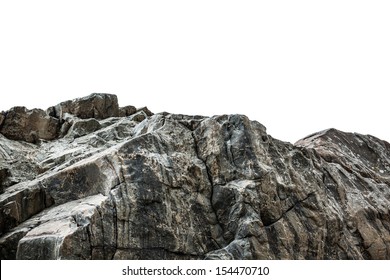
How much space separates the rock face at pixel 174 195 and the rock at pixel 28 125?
5 centimetres

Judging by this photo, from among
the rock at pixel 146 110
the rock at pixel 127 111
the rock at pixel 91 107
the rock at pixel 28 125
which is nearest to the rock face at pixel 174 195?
the rock at pixel 28 125

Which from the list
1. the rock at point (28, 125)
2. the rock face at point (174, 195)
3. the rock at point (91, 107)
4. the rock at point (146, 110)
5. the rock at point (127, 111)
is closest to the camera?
the rock face at point (174, 195)

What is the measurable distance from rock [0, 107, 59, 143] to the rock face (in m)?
0.05

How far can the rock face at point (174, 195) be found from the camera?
20812mm

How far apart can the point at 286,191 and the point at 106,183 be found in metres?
8.30

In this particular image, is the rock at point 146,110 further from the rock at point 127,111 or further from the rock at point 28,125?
the rock at point 28,125

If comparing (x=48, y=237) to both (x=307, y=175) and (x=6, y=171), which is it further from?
(x=307, y=175)

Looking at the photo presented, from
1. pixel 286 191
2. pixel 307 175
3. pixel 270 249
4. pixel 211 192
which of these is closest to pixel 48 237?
pixel 211 192

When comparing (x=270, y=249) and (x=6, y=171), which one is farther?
(x=6, y=171)

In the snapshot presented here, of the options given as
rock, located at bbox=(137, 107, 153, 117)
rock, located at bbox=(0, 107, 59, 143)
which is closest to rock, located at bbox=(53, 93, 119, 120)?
rock, located at bbox=(0, 107, 59, 143)
